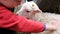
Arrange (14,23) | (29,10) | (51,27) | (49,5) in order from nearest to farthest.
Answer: (14,23), (51,27), (29,10), (49,5)

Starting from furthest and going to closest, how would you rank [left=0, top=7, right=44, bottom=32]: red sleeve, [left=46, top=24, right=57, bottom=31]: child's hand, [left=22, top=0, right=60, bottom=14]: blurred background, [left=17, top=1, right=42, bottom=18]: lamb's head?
[left=22, top=0, right=60, bottom=14]: blurred background → [left=17, top=1, right=42, bottom=18]: lamb's head → [left=46, top=24, right=57, bottom=31]: child's hand → [left=0, top=7, right=44, bottom=32]: red sleeve

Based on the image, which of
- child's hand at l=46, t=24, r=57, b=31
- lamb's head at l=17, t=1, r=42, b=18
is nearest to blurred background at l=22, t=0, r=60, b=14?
lamb's head at l=17, t=1, r=42, b=18

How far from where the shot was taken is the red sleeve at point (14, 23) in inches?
26.7

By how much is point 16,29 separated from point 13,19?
6 centimetres

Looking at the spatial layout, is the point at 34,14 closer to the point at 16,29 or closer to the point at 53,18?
the point at 53,18

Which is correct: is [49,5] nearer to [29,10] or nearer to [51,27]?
[29,10]

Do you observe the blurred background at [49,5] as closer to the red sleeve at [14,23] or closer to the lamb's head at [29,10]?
the lamb's head at [29,10]

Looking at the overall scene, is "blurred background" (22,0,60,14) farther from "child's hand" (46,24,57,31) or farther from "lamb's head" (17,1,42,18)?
"child's hand" (46,24,57,31)

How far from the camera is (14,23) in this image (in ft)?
2.27

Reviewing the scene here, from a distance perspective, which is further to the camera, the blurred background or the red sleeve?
the blurred background

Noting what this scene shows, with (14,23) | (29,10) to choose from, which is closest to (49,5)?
(29,10)

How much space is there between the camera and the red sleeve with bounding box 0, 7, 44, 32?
2.23ft

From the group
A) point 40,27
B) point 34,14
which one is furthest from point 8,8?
point 34,14

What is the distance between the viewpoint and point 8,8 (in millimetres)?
742
